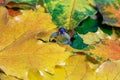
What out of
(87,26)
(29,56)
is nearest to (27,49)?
(29,56)

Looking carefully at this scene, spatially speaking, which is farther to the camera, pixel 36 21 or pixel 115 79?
pixel 36 21

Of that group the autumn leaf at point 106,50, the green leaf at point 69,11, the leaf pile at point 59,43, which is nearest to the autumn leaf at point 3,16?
the leaf pile at point 59,43

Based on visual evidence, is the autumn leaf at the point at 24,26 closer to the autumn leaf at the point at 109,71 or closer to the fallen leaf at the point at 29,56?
the fallen leaf at the point at 29,56

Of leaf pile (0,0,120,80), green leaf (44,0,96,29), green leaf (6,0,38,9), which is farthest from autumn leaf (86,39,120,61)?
green leaf (6,0,38,9)

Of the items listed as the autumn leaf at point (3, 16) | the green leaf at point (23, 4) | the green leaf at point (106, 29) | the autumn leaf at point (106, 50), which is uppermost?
the green leaf at point (23, 4)

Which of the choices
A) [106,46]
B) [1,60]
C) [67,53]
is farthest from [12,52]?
[106,46]

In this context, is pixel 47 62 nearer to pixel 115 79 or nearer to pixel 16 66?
pixel 16 66
